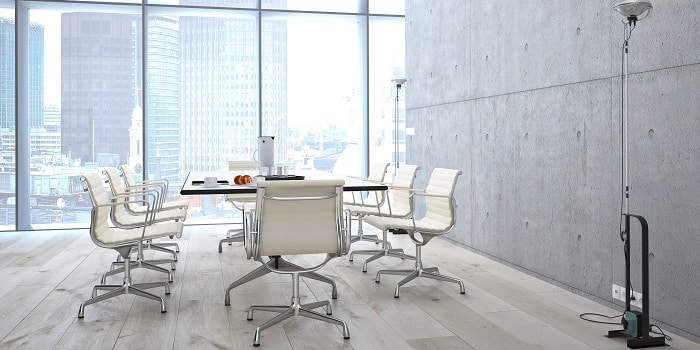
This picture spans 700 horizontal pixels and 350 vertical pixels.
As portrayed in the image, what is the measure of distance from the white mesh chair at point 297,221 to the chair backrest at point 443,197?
120 cm

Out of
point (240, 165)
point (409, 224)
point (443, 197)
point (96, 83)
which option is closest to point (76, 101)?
point (96, 83)

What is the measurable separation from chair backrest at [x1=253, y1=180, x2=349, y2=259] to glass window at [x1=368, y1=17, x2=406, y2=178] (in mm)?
5723

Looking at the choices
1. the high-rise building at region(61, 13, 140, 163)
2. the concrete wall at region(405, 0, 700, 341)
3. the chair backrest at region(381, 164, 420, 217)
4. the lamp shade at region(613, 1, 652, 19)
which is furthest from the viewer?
the high-rise building at region(61, 13, 140, 163)

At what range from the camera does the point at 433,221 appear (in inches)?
198

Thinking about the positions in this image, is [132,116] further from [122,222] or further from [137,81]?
[122,222]

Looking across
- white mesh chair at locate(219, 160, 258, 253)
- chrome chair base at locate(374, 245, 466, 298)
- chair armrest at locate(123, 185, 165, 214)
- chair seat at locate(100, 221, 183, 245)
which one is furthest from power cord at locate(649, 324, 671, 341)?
white mesh chair at locate(219, 160, 258, 253)

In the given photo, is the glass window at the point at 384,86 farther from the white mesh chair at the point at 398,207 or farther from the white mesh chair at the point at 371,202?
the white mesh chair at the point at 398,207

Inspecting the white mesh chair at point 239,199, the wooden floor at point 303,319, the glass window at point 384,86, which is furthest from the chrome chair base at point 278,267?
the glass window at point 384,86

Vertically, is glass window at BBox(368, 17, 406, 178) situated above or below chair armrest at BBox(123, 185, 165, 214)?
above

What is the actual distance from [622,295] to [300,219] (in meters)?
2.10

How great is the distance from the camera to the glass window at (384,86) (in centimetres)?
937

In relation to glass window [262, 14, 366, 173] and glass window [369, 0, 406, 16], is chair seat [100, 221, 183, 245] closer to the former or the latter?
glass window [262, 14, 366, 173]

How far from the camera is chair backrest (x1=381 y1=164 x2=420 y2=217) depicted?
5586 mm

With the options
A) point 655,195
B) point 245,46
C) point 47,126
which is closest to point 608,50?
point 655,195
